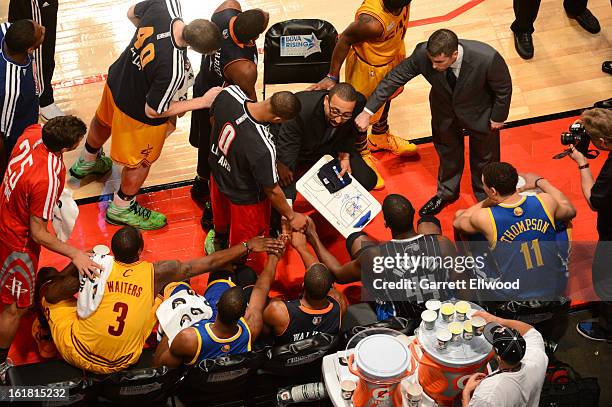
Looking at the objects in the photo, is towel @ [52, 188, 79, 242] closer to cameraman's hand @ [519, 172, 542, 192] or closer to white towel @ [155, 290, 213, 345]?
white towel @ [155, 290, 213, 345]

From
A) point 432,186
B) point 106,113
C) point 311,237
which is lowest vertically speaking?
point 432,186

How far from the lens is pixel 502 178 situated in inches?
226

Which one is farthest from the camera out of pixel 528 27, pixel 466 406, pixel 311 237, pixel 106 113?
pixel 528 27

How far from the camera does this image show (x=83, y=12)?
8.99 meters

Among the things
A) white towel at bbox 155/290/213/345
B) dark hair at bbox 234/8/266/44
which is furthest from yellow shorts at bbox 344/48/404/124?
white towel at bbox 155/290/213/345

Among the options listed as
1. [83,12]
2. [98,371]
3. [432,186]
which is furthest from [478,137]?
[83,12]

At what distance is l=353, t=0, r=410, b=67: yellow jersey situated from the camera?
22.2 ft

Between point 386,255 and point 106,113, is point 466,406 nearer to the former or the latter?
point 386,255

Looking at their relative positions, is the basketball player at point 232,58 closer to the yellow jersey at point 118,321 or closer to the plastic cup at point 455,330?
the yellow jersey at point 118,321

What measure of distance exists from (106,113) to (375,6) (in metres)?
2.17

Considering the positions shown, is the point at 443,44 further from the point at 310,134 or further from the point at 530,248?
the point at 530,248

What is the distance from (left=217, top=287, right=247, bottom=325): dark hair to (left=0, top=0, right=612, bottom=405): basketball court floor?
4.66ft

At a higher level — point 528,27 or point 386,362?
point 386,362

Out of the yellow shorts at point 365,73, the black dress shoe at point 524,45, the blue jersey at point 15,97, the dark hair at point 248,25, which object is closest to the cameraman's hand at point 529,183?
the yellow shorts at point 365,73
